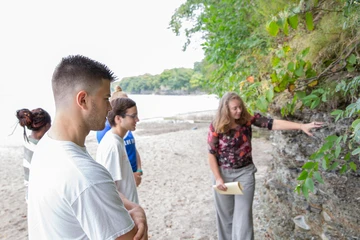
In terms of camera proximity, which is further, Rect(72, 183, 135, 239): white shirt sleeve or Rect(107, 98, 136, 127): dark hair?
Rect(107, 98, 136, 127): dark hair

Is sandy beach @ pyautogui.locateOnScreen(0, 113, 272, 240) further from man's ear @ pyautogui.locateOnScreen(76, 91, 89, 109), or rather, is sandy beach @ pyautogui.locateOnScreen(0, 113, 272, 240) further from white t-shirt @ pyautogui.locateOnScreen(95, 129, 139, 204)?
man's ear @ pyautogui.locateOnScreen(76, 91, 89, 109)

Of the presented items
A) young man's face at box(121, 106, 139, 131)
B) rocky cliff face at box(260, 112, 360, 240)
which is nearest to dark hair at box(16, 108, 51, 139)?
young man's face at box(121, 106, 139, 131)

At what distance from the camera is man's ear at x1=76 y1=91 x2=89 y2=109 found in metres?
1.27

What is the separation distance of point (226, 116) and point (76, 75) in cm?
207

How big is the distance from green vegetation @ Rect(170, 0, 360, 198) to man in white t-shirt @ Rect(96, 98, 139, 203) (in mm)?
1271

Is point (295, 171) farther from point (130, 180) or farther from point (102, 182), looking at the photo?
A: point (102, 182)

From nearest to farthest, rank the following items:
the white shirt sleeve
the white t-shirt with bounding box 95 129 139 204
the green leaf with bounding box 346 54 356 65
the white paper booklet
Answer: the white shirt sleeve
the green leaf with bounding box 346 54 356 65
the white t-shirt with bounding box 95 129 139 204
the white paper booklet

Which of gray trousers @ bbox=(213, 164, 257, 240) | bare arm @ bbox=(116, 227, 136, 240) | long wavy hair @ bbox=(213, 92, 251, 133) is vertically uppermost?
long wavy hair @ bbox=(213, 92, 251, 133)

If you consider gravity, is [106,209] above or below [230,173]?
above

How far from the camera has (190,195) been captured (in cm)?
710

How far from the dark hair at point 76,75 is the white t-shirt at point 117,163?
4.14 ft

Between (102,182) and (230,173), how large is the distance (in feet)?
7.86

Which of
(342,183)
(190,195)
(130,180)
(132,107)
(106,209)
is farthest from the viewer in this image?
(190,195)

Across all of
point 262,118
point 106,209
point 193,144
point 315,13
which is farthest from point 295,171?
point 193,144
